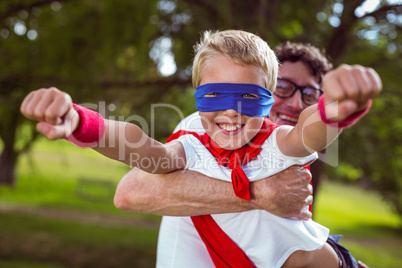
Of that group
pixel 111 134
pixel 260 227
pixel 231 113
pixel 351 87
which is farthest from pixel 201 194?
pixel 351 87

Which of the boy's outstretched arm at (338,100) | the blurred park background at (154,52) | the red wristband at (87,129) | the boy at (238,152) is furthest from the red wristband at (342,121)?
the blurred park background at (154,52)

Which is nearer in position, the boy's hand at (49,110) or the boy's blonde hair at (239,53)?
the boy's hand at (49,110)

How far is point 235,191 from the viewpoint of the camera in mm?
1880

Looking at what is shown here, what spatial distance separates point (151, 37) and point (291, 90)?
354 cm

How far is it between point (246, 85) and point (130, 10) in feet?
11.4

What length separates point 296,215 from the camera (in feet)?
6.40

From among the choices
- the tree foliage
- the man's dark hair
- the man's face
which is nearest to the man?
the man's face

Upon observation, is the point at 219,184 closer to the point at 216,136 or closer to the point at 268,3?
the point at 216,136

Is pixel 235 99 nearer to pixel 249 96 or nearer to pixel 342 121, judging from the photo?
pixel 249 96

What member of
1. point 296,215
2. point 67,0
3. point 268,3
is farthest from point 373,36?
point 296,215

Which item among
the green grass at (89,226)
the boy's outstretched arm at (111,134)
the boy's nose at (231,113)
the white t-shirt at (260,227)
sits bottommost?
the green grass at (89,226)

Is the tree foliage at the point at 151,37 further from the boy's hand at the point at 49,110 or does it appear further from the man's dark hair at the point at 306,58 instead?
the boy's hand at the point at 49,110

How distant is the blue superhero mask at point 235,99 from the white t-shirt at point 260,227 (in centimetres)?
16

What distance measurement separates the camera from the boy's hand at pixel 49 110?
4.06ft
